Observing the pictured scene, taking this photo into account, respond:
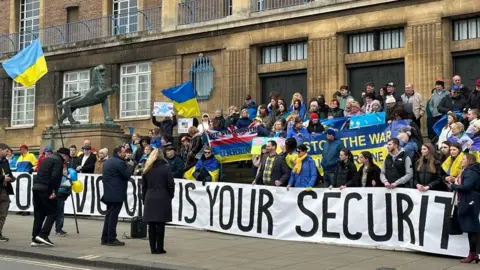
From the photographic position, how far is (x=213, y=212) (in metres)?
13.9

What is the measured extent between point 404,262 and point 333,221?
2.10m

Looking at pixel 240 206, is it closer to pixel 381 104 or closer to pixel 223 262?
pixel 223 262

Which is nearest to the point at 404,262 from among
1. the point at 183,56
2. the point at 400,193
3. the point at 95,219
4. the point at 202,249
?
the point at 400,193

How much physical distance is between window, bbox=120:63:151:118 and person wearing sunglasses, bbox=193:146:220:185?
38.1ft

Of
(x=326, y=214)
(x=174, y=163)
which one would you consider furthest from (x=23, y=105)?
(x=326, y=214)

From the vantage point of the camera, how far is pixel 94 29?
1141 inches

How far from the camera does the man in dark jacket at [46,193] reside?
1193 centimetres

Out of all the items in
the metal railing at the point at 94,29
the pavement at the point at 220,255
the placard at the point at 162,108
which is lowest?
the pavement at the point at 220,255

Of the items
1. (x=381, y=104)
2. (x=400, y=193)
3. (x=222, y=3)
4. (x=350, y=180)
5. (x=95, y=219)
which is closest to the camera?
(x=400, y=193)

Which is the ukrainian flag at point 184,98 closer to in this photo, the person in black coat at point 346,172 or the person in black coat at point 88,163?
the person in black coat at point 88,163

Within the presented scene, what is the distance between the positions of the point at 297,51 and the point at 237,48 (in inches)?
90.3

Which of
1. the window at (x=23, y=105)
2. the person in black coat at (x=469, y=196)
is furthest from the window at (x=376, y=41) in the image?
the window at (x=23, y=105)

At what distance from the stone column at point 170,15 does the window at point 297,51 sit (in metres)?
5.24

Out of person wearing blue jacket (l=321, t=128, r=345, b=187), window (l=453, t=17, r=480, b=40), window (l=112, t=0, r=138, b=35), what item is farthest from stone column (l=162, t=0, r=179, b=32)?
person wearing blue jacket (l=321, t=128, r=345, b=187)
